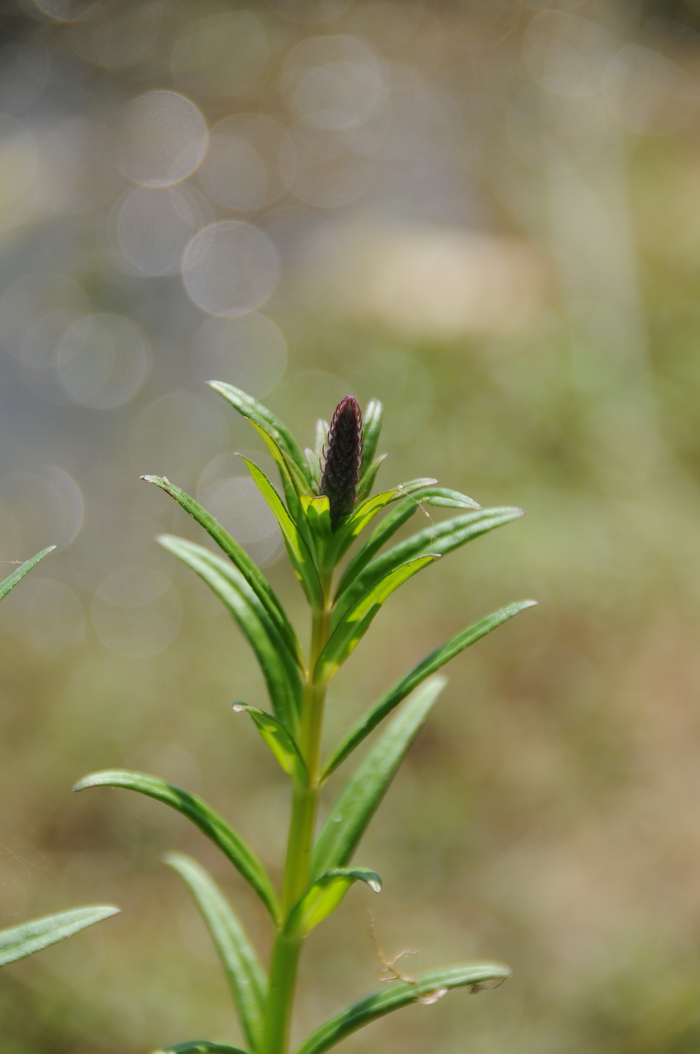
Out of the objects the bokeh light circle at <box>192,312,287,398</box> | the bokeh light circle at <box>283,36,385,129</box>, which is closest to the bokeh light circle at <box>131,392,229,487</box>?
the bokeh light circle at <box>192,312,287,398</box>

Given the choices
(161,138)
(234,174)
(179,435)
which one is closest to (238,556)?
(179,435)

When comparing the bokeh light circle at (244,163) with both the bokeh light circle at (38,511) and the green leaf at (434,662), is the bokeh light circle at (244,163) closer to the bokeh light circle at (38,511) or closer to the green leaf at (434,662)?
the bokeh light circle at (38,511)

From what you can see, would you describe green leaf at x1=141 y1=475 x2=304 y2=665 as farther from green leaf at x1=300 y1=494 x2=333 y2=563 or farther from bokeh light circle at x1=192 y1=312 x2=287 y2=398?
bokeh light circle at x1=192 y1=312 x2=287 y2=398

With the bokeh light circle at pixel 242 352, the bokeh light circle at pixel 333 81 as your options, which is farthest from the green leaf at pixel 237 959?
the bokeh light circle at pixel 333 81

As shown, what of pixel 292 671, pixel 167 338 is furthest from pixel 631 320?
pixel 292 671

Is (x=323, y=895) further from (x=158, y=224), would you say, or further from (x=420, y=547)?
(x=158, y=224)

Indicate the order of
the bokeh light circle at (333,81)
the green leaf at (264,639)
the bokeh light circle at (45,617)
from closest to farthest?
the green leaf at (264,639) → the bokeh light circle at (45,617) → the bokeh light circle at (333,81)
